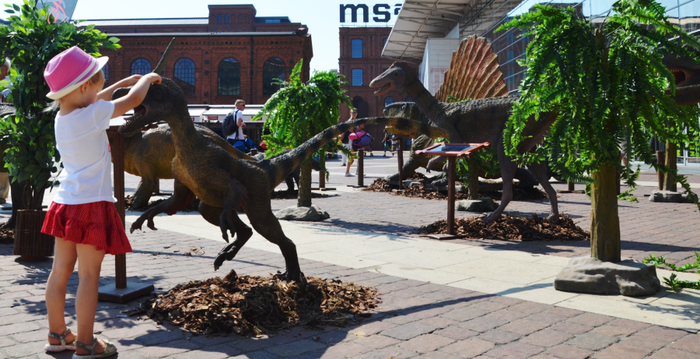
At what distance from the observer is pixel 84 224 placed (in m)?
3.23

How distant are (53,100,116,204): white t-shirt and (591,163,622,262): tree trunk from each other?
11.8 ft

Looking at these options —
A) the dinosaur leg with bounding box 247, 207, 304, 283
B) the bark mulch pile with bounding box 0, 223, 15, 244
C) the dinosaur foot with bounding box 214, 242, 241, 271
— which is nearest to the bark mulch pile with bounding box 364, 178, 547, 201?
the bark mulch pile with bounding box 0, 223, 15, 244

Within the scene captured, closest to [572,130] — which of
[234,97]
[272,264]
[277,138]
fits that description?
[272,264]

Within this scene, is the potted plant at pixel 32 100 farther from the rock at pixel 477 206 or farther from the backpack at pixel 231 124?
the rock at pixel 477 206

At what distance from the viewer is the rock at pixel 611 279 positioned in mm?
4473

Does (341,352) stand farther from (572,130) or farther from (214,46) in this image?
(214,46)

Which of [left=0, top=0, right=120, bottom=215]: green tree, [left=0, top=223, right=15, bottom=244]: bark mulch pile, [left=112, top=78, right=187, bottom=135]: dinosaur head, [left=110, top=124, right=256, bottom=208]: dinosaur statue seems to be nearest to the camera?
[left=112, top=78, right=187, bottom=135]: dinosaur head

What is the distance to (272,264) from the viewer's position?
19.0 feet

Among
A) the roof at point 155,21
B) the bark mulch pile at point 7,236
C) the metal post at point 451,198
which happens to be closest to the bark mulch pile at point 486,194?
the metal post at point 451,198

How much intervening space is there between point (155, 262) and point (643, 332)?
436 centimetres

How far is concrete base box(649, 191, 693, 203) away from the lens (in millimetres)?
11453

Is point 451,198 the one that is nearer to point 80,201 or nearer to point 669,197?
point 80,201

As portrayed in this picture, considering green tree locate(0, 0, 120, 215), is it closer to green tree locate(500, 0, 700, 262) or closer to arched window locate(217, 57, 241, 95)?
green tree locate(500, 0, 700, 262)

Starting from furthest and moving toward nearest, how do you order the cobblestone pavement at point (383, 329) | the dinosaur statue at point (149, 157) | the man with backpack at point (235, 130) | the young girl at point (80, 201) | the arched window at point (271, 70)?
the arched window at point (271, 70)
the man with backpack at point (235, 130)
the dinosaur statue at point (149, 157)
the cobblestone pavement at point (383, 329)
the young girl at point (80, 201)
